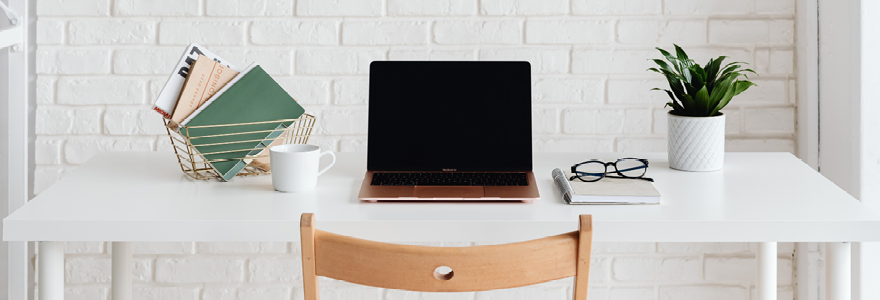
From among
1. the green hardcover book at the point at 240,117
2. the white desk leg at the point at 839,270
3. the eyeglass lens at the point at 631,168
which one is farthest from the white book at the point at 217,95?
the white desk leg at the point at 839,270

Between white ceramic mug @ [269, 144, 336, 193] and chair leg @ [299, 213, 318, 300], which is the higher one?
white ceramic mug @ [269, 144, 336, 193]

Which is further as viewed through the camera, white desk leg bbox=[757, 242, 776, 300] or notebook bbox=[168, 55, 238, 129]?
white desk leg bbox=[757, 242, 776, 300]

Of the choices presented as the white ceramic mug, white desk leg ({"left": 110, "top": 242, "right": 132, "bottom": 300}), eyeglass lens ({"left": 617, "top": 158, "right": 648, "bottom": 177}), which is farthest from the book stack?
eyeglass lens ({"left": 617, "top": 158, "right": 648, "bottom": 177})

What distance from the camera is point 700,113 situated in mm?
1359

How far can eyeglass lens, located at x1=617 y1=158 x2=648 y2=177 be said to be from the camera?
1281mm

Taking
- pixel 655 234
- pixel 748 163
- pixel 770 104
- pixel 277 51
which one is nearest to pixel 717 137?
pixel 748 163

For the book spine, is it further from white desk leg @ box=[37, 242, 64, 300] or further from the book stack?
white desk leg @ box=[37, 242, 64, 300]

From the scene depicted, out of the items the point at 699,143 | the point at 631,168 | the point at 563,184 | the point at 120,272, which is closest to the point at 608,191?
the point at 563,184

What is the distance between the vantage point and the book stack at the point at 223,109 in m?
1.26

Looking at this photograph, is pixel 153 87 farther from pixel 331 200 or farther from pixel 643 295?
pixel 643 295

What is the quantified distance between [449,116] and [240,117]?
359 mm

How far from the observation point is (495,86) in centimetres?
133

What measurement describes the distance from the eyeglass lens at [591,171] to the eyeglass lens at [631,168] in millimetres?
37

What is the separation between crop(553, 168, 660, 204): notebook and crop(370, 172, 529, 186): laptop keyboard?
0.25 feet
